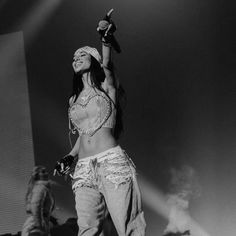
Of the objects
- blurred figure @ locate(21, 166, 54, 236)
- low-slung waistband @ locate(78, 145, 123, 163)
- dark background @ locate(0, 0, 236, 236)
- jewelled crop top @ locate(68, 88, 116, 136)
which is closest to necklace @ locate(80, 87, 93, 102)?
jewelled crop top @ locate(68, 88, 116, 136)

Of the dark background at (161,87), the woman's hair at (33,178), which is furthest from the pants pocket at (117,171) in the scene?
the woman's hair at (33,178)

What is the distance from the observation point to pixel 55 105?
599 cm

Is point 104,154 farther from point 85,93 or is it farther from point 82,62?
point 82,62

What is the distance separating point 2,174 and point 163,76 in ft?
6.28

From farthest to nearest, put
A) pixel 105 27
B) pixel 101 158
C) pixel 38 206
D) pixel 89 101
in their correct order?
pixel 38 206 < pixel 89 101 < pixel 101 158 < pixel 105 27

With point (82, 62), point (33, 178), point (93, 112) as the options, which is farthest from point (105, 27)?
point (33, 178)

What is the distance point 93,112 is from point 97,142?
0.54 ft

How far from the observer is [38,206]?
220 inches

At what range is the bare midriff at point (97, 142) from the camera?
A: 121 inches

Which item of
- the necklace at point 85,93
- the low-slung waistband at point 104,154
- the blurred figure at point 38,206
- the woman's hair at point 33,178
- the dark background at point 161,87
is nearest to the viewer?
the low-slung waistband at point 104,154

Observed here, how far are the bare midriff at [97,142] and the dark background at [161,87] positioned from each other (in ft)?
8.01

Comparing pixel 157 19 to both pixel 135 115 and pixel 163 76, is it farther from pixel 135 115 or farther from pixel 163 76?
pixel 135 115

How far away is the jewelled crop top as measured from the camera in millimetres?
3131

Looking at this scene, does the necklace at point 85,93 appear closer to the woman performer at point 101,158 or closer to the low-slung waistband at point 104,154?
the woman performer at point 101,158
